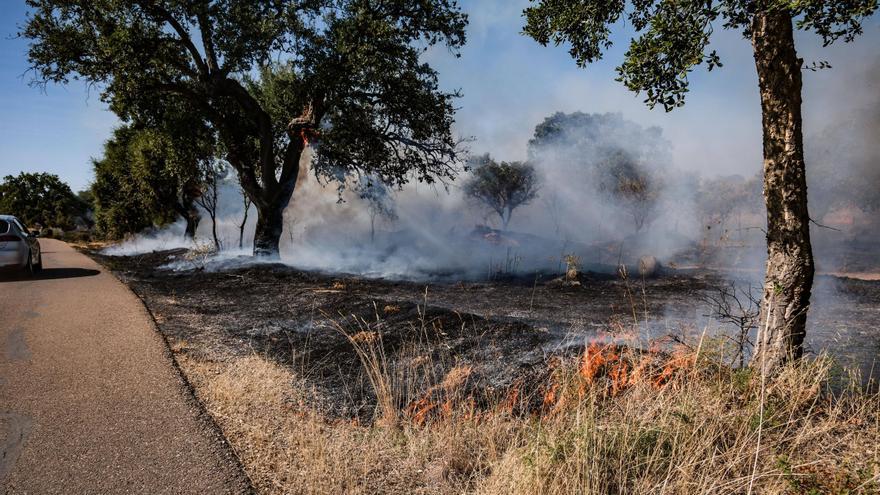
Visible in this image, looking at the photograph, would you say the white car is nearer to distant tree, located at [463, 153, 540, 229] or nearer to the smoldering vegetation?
the smoldering vegetation

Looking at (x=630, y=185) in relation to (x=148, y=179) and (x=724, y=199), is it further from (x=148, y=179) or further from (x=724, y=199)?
(x=148, y=179)

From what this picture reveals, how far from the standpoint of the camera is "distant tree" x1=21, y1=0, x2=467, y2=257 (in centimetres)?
1240

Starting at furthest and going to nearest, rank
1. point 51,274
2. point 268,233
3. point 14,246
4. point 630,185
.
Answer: point 630,185 < point 268,233 < point 51,274 < point 14,246

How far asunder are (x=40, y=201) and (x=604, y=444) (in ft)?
264

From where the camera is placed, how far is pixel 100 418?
3588mm

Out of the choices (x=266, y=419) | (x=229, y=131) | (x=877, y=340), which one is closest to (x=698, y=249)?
(x=877, y=340)

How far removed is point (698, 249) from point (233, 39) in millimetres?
25729

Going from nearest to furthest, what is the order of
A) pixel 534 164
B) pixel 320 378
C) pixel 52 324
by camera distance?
1. pixel 320 378
2. pixel 52 324
3. pixel 534 164

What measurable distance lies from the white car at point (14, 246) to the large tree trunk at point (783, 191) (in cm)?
1373

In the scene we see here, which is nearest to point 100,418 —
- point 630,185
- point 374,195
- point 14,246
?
point 14,246

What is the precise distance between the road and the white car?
5.55 meters

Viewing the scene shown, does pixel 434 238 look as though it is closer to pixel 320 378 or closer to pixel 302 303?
pixel 302 303

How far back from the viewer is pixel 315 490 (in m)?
2.90

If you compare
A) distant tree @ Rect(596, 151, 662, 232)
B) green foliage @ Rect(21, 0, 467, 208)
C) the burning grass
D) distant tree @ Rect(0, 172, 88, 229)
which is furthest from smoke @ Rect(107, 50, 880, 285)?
distant tree @ Rect(0, 172, 88, 229)
